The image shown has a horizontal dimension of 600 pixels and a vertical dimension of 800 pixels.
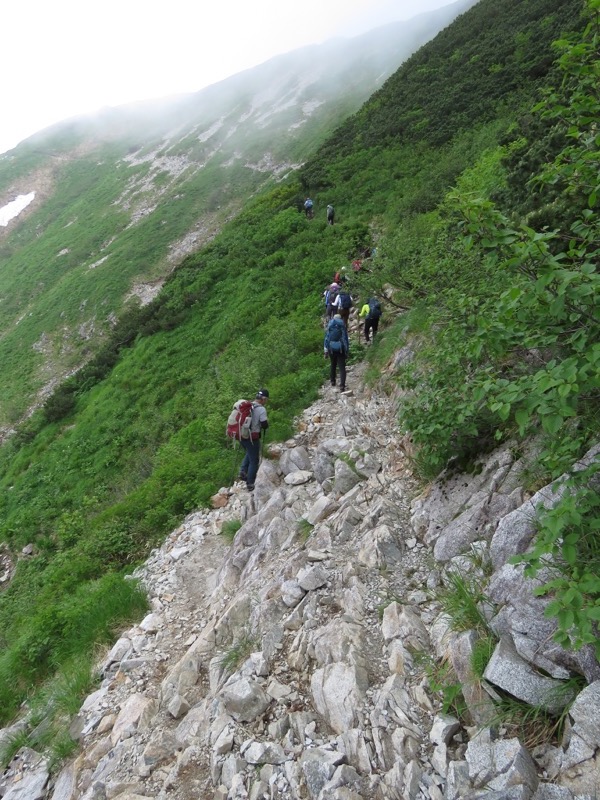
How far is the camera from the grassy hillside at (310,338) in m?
4.19

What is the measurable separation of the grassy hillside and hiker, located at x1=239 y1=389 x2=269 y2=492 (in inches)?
40.6

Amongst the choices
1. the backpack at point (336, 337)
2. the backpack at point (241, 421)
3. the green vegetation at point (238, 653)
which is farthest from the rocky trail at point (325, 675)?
the backpack at point (336, 337)

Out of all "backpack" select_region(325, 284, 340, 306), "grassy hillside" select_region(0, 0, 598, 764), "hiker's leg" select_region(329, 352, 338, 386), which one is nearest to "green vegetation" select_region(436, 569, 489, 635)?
"grassy hillside" select_region(0, 0, 598, 764)

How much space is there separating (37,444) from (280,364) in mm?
13043

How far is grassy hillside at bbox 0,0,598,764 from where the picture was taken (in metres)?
4.19

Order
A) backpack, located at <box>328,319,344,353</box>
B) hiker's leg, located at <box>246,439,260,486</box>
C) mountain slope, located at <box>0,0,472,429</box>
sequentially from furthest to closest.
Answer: mountain slope, located at <box>0,0,472,429</box> → backpack, located at <box>328,319,344,353</box> → hiker's leg, located at <box>246,439,260,486</box>

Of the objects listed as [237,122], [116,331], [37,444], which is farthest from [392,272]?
[237,122]

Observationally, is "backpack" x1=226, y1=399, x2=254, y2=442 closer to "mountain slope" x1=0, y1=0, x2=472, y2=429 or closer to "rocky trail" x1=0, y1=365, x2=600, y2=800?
"rocky trail" x1=0, y1=365, x2=600, y2=800

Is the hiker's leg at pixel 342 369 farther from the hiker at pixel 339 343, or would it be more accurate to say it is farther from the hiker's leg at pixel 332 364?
the hiker's leg at pixel 332 364

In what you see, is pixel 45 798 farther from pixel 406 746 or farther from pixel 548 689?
pixel 548 689

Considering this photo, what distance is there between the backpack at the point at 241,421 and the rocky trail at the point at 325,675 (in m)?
2.06

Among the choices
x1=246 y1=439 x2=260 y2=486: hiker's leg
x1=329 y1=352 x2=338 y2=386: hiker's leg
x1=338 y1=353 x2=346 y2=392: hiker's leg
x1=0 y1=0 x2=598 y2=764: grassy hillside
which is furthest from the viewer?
x1=329 y1=352 x2=338 y2=386: hiker's leg

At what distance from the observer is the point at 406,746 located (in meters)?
3.60

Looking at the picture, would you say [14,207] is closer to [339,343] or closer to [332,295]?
[332,295]
